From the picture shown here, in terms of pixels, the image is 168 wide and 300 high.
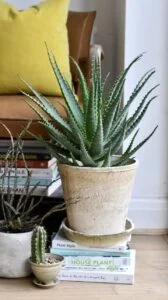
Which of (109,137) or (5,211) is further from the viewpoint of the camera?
(5,211)

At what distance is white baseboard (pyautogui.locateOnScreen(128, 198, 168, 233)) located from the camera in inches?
87.1

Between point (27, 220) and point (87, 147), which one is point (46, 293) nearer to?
point (27, 220)

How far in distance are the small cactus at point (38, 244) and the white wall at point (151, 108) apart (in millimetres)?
762

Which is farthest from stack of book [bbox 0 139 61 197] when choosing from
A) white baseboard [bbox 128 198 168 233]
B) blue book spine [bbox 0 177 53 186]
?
white baseboard [bbox 128 198 168 233]

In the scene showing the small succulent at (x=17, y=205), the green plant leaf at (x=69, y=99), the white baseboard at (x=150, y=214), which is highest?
the green plant leaf at (x=69, y=99)

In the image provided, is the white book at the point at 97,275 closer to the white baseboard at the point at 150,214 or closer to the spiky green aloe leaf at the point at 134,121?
the spiky green aloe leaf at the point at 134,121

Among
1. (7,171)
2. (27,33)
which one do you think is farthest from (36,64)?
(7,171)

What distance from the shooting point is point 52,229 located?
1.96 metres

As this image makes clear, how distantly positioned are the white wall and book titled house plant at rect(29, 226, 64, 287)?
2.43 feet

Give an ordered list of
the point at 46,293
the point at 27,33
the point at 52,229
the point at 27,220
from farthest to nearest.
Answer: the point at 27,33 → the point at 52,229 → the point at 27,220 → the point at 46,293

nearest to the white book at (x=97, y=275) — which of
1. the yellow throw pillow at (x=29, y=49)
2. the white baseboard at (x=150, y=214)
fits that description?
the white baseboard at (x=150, y=214)

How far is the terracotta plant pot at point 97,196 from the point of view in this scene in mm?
1586

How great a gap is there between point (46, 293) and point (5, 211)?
1.14ft

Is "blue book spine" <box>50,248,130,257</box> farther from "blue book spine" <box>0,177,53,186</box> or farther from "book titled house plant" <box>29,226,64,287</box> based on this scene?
"blue book spine" <box>0,177,53,186</box>
